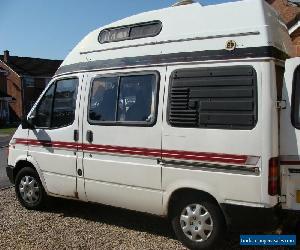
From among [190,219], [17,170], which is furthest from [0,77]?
[190,219]

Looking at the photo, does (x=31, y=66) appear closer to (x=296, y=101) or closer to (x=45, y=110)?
(x=45, y=110)

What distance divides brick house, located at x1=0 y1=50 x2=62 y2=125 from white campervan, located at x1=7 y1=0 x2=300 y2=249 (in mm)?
44797

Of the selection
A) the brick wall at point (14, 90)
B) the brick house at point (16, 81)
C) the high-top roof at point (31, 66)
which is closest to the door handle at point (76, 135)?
the brick house at point (16, 81)

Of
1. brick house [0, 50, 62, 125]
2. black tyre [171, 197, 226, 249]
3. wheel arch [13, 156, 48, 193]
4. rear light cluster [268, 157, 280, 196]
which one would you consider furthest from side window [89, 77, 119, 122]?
brick house [0, 50, 62, 125]

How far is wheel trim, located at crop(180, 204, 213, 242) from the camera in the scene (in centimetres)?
545

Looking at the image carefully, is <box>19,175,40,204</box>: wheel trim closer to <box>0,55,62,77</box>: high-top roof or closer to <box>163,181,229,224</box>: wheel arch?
<box>163,181,229,224</box>: wheel arch

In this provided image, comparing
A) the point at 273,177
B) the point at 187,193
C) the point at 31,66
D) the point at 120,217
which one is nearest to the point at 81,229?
the point at 120,217

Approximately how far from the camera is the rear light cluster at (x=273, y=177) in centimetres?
493

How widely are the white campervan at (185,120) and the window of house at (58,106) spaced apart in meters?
0.02

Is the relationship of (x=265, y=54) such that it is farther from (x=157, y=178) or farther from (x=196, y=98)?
(x=157, y=178)

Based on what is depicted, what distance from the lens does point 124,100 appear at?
6230mm

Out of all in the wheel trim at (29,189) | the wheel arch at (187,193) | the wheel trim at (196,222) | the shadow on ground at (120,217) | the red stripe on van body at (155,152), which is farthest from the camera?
the wheel trim at (29,189)

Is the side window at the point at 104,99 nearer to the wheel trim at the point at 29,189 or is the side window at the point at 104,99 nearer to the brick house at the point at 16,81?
the wheel trim at the point at 29,189

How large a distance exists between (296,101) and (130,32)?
100.0 inches
